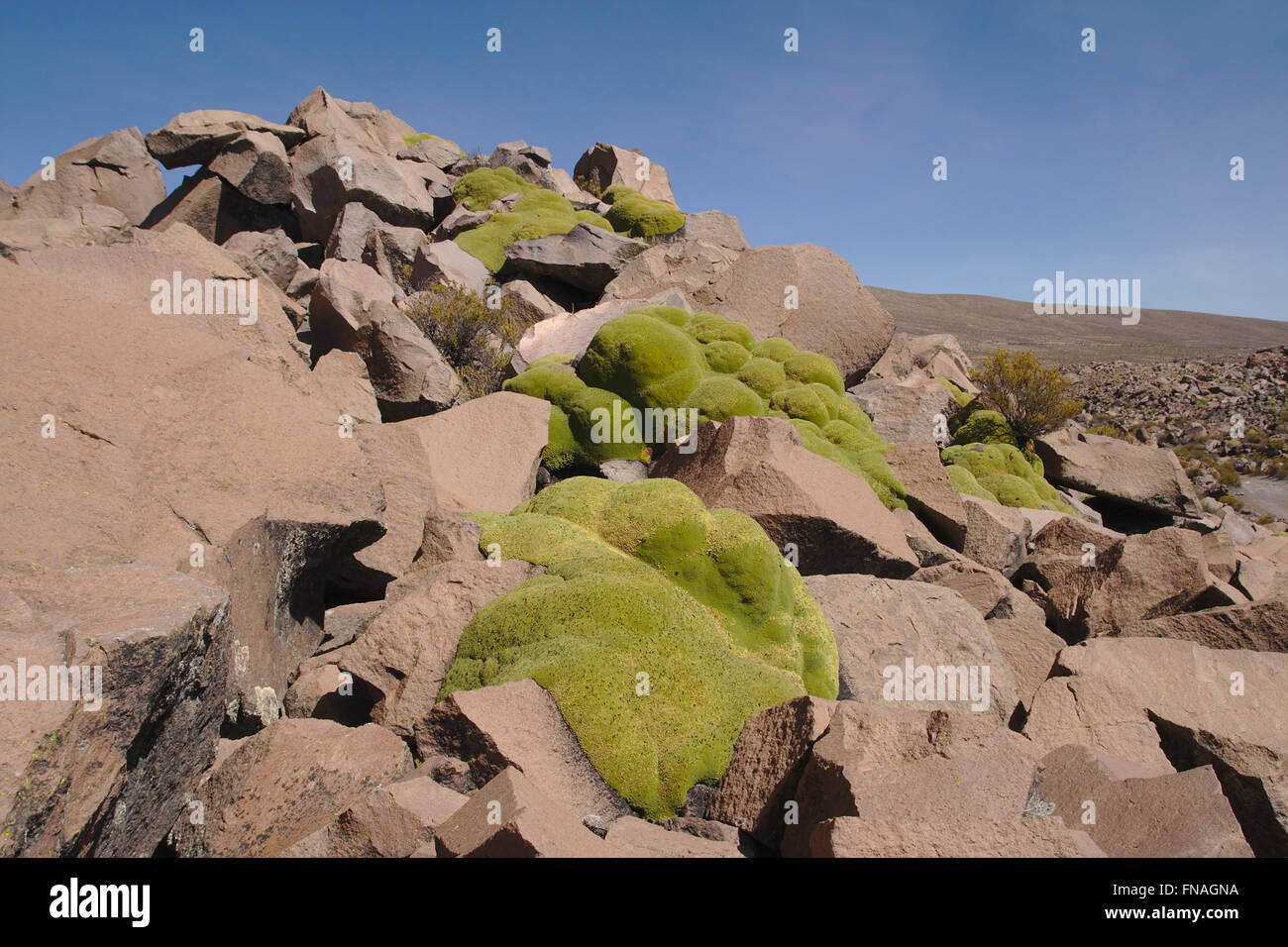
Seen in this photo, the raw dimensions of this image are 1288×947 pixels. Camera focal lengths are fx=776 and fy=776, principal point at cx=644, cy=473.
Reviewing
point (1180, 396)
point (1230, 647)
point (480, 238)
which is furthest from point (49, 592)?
point (1180, 396)

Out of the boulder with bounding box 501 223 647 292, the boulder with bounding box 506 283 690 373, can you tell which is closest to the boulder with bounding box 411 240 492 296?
the boulder with bounding box 501 223 647 292

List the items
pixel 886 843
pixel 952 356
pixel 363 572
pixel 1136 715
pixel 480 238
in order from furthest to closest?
1. pixel 952 356
2. pixel 480 238
3. pixel 363 572
4. pixel 1136 715
5. pixel 886 843

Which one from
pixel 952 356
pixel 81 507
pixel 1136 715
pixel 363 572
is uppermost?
pixel 952 356

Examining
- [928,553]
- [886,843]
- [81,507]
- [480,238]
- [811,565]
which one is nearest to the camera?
[886,843]

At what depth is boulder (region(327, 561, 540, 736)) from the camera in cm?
562

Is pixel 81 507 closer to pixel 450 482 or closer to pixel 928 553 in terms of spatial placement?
pixel 450 482

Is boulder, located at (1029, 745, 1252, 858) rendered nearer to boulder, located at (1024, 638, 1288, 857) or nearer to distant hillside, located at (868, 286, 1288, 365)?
boulder, located at (1024, 638, 1288, 857)

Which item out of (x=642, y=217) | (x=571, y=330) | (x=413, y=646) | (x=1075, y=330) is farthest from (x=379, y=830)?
(x=1075, y=330)

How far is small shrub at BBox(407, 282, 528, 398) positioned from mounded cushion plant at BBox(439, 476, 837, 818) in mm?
6499

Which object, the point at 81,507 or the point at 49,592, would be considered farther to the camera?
the point at 81,507

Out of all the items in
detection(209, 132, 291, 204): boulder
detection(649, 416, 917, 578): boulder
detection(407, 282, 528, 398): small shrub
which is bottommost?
detection(649, 416, 917, 578): boulder

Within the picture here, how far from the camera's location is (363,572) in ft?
24.5

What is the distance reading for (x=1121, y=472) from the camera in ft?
57.1

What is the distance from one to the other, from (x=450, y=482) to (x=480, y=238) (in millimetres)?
12775
